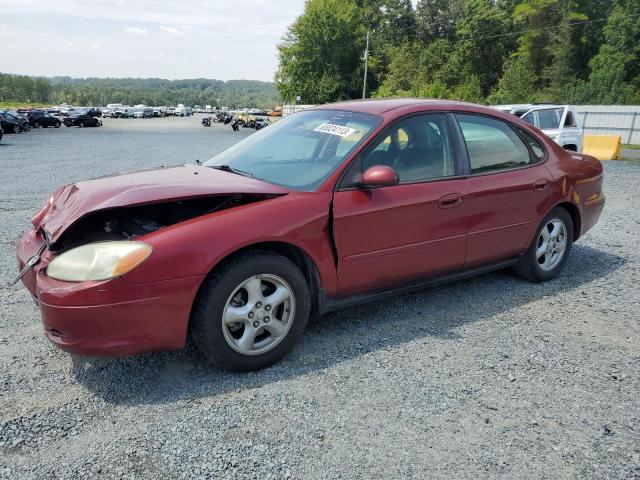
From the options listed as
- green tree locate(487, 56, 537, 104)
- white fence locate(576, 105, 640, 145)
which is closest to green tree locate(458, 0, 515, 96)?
green tree locate(487, 56, 537, 104)

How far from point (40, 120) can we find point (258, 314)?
42280 mm

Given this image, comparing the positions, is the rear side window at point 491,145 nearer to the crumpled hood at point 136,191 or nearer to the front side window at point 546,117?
the crumpled hood at point 136,191

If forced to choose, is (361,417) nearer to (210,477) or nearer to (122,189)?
(210,477)

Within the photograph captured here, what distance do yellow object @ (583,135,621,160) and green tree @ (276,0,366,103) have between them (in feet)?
159

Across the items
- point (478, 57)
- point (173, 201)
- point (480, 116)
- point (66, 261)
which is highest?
point (478, 57)

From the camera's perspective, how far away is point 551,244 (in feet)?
15.4

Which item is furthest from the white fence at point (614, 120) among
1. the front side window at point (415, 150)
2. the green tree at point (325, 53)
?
the green tree at point (325, 53)

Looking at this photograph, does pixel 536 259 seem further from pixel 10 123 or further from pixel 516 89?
pixel 516 89

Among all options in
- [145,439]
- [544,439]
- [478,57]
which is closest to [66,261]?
[145,439]

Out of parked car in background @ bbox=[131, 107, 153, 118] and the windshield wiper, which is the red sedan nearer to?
the windshield wiper

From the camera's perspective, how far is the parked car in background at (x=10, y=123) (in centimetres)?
2903

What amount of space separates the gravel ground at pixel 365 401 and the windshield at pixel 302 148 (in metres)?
1.12

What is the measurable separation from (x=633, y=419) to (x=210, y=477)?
217 cm

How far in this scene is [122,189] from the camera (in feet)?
10.2
